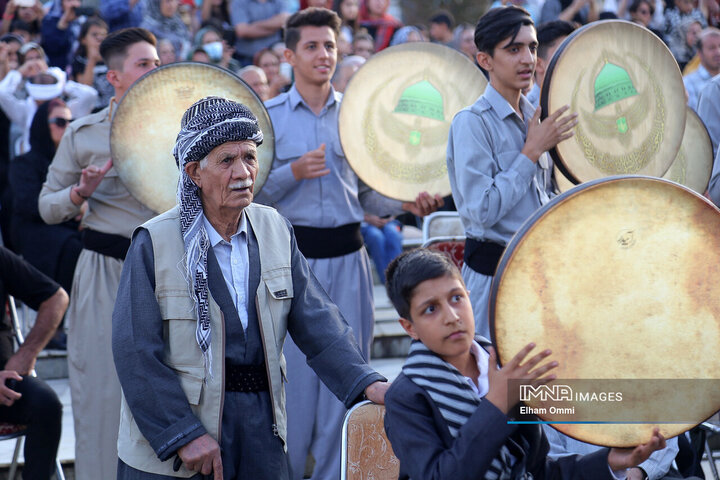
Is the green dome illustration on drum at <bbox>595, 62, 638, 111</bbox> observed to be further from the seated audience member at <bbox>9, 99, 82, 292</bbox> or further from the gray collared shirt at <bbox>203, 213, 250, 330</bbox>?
the seated audience member at <bbox>9, 99, 82, 292</bbox>

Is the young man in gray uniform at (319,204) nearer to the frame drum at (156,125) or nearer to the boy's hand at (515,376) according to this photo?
the frame drum at (156,125)

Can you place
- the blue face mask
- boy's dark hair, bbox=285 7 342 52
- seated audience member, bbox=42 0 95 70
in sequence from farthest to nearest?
seated audience member, bbox=42 0 95 70
the blue face mask
boy's dark hair, bbox=285 7 342 52

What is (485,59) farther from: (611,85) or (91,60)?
(91,60)

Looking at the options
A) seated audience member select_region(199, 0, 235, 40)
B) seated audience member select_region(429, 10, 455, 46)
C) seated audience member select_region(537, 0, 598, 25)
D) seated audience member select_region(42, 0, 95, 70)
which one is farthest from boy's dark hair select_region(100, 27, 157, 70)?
seated audience member select_region(429, 10, 455, 46)

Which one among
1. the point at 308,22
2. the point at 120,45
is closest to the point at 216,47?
the point at 308,22

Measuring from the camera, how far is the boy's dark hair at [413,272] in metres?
2.40

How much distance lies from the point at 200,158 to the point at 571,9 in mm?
8098

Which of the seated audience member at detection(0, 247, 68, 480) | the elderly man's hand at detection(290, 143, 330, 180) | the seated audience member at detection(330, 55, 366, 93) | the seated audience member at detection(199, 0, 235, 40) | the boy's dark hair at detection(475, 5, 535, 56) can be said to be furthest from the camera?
the seated audience member at detection(199, 0, 235, 40)

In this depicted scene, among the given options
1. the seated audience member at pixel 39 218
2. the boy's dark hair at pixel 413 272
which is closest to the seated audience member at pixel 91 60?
the seated audience member at pixel 39 218

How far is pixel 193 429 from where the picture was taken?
259 cm

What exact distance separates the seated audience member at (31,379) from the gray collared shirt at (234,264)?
5.56 ft

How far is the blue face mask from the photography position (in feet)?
28.8

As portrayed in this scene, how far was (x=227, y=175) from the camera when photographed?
106 inches

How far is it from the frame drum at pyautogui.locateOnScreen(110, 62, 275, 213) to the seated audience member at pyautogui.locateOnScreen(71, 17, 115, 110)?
4268 millimetres
